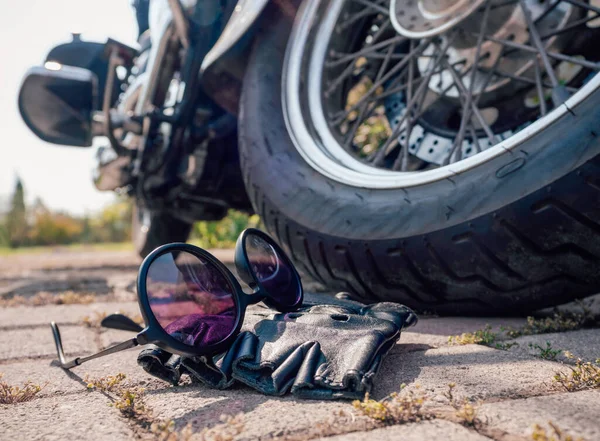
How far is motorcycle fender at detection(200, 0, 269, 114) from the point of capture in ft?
5.48

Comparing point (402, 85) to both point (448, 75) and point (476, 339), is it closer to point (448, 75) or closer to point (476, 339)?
point (448, 75)

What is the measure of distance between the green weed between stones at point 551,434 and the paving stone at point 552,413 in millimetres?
15

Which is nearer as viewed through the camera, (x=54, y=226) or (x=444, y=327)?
(x=444, y=327)

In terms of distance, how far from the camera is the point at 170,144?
87.3 inches

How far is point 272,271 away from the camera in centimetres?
107

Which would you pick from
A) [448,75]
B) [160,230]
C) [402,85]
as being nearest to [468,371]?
[402,85]

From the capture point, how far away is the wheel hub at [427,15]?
4.49ft

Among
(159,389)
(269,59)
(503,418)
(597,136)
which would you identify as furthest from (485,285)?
(269,59)

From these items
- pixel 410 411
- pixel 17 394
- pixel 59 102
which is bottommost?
pixel 17 394

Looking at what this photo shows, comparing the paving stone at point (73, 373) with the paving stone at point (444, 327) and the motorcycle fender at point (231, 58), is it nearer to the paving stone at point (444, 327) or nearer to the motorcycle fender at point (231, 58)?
the paving stone at point (444, 327)

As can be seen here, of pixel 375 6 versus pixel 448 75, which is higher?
pixel 375 6

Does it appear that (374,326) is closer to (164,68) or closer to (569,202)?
(569,202)

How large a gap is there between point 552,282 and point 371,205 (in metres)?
0.40

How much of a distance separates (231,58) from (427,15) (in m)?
0.63
